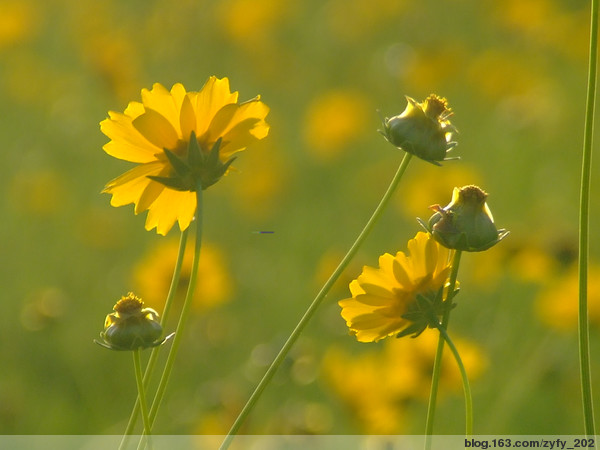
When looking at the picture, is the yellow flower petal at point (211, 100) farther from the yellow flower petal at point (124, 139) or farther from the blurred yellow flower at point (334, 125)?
the blurred yellow flower at point (334, 125)

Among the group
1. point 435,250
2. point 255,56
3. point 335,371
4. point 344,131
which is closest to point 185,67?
point 255,56

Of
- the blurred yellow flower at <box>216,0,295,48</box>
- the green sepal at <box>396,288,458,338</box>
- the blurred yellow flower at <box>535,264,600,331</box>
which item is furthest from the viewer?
the blurred yellow flower at <box>216,0,295,48</box>

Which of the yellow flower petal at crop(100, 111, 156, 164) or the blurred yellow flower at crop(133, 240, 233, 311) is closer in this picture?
the yellow flower petal at crop(100, 111, 156, 164)

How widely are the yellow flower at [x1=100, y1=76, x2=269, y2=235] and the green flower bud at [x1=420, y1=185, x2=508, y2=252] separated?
143mm

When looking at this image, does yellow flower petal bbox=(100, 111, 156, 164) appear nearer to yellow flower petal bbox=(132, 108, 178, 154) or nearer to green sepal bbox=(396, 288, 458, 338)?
yellow flower petal bbox=(132, 108, 178, 154)

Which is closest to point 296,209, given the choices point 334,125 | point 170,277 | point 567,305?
point 334,125

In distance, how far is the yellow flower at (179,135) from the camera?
0.69 meters

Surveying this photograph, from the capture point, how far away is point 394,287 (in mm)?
673

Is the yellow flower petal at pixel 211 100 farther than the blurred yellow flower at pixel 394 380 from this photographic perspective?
No

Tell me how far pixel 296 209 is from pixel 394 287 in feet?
7.94

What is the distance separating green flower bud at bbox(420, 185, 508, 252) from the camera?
63 cm

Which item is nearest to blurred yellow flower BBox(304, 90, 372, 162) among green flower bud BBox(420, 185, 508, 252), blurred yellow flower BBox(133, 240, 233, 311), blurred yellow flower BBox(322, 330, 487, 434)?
blurred yellow flower BBox(133, 240, 233, 311)

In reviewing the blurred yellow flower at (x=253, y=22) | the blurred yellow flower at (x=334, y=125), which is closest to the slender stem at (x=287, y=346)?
the blurred yellow flower at (x=334, y=125)

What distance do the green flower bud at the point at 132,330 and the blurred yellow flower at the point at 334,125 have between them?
2.51 meters
